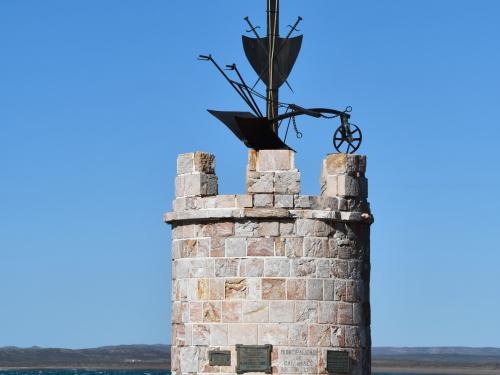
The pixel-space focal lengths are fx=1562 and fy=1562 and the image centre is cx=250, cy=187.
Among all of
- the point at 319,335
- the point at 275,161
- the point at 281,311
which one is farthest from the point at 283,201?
the point at 319,335

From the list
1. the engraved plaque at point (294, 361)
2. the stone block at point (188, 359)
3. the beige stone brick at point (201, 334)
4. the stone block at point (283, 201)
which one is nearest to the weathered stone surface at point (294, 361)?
the engraved plaque at point (294, 361)

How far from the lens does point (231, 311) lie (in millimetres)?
22531

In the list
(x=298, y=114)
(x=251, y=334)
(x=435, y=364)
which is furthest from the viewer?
(x=435, y=364)

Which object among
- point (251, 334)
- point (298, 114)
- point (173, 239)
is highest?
point (298, 114)

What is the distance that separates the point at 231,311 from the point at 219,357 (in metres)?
0.70

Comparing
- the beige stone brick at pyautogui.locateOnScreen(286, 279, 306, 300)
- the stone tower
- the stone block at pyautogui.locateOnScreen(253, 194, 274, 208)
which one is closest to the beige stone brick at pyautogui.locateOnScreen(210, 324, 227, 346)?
the stone tower

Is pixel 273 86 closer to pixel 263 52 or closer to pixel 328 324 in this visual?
pixel 263 52

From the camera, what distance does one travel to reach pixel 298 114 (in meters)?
24.8

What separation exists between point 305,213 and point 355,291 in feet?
4.77

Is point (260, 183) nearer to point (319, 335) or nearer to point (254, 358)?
point (319, 335)

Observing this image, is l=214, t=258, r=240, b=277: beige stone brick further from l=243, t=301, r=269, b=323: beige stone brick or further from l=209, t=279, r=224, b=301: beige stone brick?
l=243, t=301, r=269, b=323: beige stone brick

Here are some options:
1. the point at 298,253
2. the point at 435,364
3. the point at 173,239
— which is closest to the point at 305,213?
the point at 298,253

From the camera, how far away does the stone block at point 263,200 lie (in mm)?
22562

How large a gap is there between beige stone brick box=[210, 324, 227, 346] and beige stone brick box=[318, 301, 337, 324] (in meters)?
1.39
